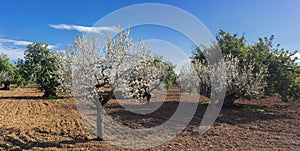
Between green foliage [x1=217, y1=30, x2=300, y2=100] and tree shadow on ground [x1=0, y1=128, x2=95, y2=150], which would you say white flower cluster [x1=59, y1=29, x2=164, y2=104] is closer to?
tree shadow on ground [x1=0, y1=128, x2=95, y2=150]

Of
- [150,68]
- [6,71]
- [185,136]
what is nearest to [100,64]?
[185,136]

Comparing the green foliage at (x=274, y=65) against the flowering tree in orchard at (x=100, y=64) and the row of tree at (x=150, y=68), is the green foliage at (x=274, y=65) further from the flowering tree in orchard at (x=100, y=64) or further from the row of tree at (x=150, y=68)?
the flowering tree in orchard at (x=100, y=64)

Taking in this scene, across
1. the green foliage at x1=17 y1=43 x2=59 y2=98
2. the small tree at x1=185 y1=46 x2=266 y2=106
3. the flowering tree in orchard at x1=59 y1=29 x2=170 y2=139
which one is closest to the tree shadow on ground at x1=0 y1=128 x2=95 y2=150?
the flowering tree in orchard at x1=59 y1=29 x2=170 y2=139

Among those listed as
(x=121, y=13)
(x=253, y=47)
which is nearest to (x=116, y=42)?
(x=121, y=13)

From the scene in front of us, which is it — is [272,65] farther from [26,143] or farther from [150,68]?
[26,143]

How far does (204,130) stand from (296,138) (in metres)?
3.53

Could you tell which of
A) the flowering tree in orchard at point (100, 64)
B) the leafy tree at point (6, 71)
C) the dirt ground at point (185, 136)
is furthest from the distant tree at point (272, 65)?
the leafy tree at point (6, 71)

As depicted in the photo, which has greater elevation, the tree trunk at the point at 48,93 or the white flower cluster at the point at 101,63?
the white flower cluster at the point at 101,63

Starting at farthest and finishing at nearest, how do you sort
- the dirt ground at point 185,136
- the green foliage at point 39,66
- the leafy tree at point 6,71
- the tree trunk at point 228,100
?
the leafy tree at point 6,71 < the green foliage at point 39,66 < the tree trunk at point 228,100 < the dirt ground at point 185,136

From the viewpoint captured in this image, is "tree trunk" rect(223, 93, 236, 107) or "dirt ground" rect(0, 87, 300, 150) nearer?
"dirt ground" rect(0, 87, 300, 150)

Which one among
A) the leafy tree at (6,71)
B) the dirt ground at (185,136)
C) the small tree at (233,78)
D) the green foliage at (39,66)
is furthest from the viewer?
the leafy tree at (6,71)

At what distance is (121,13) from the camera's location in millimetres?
7379

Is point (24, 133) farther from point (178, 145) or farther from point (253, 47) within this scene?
point (253, 47)

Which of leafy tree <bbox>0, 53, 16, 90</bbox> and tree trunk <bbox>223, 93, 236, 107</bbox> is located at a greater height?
leafy tree <bbox>0, 53, 16, 90</bbox>
